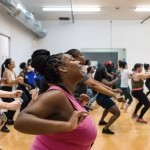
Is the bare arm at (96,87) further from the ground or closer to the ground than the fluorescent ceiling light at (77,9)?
closer to the ground

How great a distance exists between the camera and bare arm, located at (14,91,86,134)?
1.05 meters

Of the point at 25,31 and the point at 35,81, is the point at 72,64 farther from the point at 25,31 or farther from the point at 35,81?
the point at 25,31

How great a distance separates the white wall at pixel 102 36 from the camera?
12.8 m

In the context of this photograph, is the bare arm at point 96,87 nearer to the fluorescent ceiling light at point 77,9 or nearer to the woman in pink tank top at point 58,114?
the woman in pink tank top at point 58,114

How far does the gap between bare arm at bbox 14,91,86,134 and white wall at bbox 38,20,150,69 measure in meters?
11.7

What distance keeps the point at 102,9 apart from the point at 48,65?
31.2 ft

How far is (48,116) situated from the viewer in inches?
46.4

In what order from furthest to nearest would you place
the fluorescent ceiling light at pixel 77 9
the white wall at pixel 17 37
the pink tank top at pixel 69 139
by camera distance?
the fluorescent ceiling light at pixel 77 9, the white wall at pixel 17 37, the pink tank top at pixel 69 139

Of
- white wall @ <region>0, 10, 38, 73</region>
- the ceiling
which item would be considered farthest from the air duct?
the ceiling

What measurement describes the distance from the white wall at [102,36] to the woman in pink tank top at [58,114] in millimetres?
11388

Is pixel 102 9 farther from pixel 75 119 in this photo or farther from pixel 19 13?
pixel 75 119

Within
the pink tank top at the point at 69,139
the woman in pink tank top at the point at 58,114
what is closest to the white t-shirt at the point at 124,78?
the woman in pink tank top at the point at 58,114

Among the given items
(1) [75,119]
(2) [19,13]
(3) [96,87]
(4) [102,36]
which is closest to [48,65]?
(1) [75,119]

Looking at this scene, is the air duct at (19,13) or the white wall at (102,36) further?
the white wall at (102,36)
